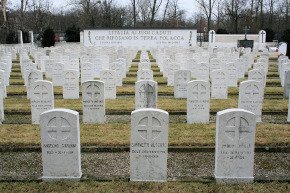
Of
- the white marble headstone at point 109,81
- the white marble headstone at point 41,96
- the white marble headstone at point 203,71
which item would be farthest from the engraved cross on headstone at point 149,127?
the white marble headstone at point 203,71

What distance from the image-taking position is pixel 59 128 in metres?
5.71

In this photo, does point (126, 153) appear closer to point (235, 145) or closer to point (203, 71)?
point (235, 145)

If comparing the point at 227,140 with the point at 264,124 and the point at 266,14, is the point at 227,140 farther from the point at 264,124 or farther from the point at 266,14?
the point at 266,14

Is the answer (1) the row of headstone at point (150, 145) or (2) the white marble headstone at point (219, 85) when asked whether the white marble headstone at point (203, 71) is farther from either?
(1) the row of headstone at point (150, 145)

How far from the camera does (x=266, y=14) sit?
6219cm

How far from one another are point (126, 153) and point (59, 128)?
6.90 feet

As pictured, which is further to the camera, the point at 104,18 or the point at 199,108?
the point at 104,18

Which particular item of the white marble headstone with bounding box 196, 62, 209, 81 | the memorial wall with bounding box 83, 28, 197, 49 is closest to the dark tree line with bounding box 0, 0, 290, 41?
the memorial wall with bounding box 83, 28, 197, 49

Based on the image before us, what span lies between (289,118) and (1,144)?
8.18m

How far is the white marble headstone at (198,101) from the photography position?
9125 millimetres

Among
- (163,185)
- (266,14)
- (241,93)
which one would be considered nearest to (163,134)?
(163,185)

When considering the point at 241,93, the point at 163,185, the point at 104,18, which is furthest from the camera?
the point at 104,18

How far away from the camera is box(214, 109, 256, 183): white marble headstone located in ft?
18.4

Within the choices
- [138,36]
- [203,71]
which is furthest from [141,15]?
[203,71]
